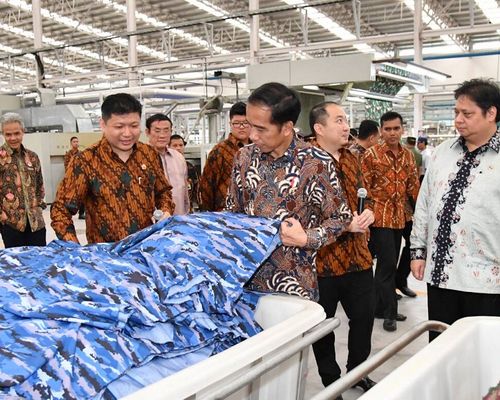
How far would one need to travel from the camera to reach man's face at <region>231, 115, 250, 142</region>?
311 cm

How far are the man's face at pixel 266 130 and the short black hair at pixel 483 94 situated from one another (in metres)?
0.67

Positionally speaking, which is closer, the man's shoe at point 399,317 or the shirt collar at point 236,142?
the shirt collar at point 236,142

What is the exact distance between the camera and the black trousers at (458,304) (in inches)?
75.2

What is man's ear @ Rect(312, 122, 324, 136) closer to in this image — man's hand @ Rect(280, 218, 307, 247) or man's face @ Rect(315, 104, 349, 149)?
man's face @ Rect(315, 104, 349, 149)

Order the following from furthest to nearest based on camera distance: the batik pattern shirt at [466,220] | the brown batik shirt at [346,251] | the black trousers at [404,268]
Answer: the black trousers at [404,268] < the brown batik shirt at [346,251] < the batik pattern shirt at [466,220]

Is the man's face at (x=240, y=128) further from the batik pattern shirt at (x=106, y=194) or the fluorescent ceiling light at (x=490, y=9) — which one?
the fluorescent ceiling light at (x=490, y=9)

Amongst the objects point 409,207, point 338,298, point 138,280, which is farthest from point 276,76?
point 138,280

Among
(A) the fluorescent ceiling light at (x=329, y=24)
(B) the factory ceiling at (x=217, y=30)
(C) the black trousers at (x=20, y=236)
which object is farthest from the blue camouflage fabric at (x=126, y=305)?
(A) the fluorescent ceiling light at (x=329, y=24)

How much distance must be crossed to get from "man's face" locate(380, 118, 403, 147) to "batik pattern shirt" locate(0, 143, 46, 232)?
231cm

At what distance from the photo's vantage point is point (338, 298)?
234 centimetres

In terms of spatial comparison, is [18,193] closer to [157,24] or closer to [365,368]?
[365,368]

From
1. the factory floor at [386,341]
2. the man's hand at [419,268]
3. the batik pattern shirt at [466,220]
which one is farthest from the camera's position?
the factory floor at [386,341]

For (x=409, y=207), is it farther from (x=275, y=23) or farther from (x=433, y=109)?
(x=433, y=109)

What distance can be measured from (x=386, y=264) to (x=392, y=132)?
81cm
